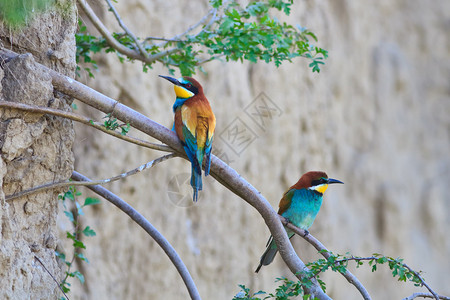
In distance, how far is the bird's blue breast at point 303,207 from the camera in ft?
10.0

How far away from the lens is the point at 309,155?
5230 millimetres

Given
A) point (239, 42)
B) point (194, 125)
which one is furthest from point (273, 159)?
point (194, 125)

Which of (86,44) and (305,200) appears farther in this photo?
(305,200)

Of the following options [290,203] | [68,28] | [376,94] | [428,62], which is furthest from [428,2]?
[68,28]

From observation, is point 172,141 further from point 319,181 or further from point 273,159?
point 273,159

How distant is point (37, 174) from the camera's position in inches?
76.9

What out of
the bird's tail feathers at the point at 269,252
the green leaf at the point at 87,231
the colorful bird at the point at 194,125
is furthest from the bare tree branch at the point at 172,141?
the bird's tail feathers at the point at 269,252

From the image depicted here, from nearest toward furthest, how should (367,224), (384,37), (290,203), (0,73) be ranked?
(0,73) → (290,203) → (367,224) → (384,37)

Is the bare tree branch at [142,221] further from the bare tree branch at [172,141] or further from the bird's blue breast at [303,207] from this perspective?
the bird's blue breast at [303,207]

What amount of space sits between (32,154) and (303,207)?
4.97 feet

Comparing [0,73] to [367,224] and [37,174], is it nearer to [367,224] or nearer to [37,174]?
[37,174]

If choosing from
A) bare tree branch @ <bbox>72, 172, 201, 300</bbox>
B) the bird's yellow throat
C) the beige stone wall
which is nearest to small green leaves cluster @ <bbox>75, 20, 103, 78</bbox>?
the bird's yellow throat

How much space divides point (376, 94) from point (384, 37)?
2.24ft

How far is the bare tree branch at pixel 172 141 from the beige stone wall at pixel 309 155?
1501 millimetres
